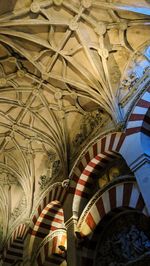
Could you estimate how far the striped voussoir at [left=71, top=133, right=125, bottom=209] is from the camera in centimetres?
786

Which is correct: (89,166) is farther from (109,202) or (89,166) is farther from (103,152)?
(109,202)

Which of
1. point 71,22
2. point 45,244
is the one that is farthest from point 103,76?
point 45,244

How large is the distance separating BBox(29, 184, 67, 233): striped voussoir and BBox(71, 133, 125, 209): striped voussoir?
0.48 meters

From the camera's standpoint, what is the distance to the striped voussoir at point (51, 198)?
344 inches

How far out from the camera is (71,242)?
7.47 m

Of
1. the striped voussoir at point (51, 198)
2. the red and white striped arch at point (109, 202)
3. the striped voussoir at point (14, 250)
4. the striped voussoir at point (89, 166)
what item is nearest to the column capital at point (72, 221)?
the red and white striped arch at point (109, 202)

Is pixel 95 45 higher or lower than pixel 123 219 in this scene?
higher

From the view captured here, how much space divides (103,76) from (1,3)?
9.05 ft

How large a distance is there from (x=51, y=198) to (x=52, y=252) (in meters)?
1.41

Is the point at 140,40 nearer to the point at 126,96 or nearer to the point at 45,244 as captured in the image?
the point at 126,96

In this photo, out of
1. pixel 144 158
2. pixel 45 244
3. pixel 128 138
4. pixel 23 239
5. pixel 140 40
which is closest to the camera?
pixel 144 158

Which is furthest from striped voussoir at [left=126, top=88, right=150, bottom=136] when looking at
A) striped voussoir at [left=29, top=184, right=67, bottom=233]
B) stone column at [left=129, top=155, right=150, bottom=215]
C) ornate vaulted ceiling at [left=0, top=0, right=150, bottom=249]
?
striped voussoir at [left=29, top=184, right=67, bottom=233]

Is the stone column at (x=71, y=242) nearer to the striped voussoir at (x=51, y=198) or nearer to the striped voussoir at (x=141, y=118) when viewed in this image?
the striped voussoir at (x=51, y=198)

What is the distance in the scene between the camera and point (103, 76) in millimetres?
7969
